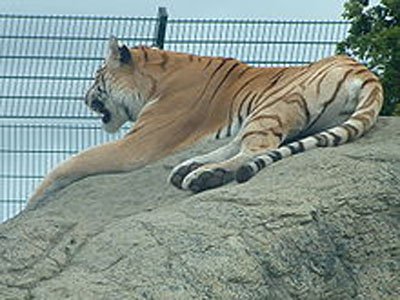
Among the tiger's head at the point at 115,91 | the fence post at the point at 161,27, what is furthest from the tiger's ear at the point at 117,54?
the fence post at the point at 161,27

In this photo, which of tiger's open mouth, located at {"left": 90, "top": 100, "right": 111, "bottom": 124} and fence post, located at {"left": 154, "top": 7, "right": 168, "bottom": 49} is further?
fence post, located at {"left": 154, "top": 7, "right": 168, "bottom": 49}

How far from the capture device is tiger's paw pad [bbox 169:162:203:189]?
711 centimetres

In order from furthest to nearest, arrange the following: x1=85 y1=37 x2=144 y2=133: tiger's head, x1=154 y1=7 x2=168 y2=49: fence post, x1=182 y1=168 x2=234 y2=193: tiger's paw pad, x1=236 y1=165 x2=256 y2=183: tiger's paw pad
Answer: x1=154 y1=7 x2=168 y2=49: fence post < x1=85 y1=37 x2=144 y2=133: tiger's head < x1=182 y1=168 x2=234 y2=193: tiger's paw pad < x1=236 y1=165 x2=256 y2=183: tiger's paw pad

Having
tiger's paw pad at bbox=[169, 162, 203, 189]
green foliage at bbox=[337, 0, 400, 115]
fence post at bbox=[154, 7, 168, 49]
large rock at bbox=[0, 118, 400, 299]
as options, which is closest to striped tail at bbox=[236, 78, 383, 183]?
large rock at bbox=[0, 118, 400, 299]

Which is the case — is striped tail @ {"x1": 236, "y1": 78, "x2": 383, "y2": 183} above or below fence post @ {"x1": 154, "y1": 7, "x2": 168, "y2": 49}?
above

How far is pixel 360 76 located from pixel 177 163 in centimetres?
101

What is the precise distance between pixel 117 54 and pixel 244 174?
2704 millimetres

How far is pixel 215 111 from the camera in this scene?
835 cm

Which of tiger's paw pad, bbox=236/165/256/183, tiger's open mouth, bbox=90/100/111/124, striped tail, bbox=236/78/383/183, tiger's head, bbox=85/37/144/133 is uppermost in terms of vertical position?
striped tail, bbox=236/78/383/183

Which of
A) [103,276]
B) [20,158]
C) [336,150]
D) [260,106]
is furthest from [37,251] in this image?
[20,158]

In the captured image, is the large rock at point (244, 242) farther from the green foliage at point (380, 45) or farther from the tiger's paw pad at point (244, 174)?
the green foliage at point (380, 45)

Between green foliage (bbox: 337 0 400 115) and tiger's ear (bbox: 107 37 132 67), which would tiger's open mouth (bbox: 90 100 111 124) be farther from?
green foliage (bbox: 337 0 400 115)

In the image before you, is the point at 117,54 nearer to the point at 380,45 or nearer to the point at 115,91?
the point at 115,91

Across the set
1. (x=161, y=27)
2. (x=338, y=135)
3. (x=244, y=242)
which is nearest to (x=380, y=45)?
(x=161, y=27)
